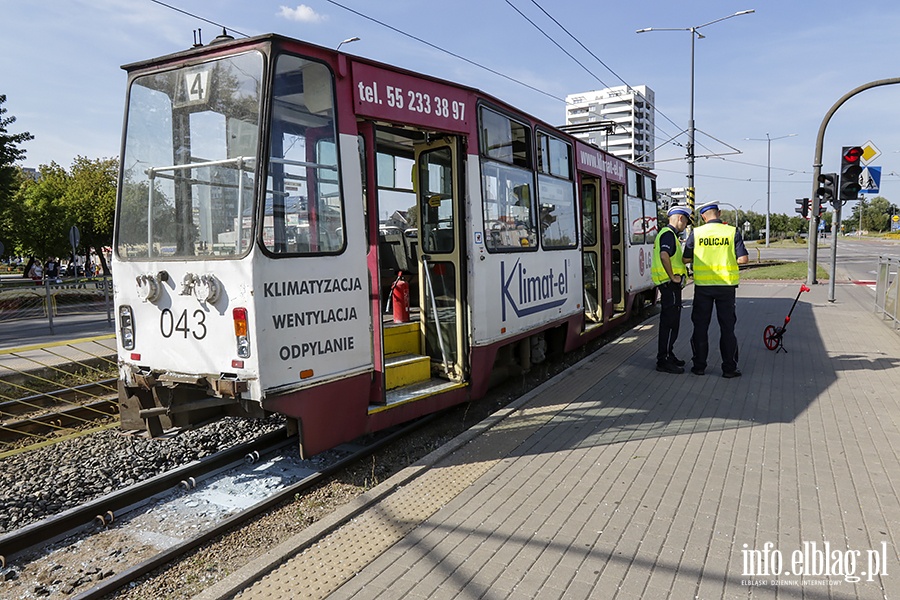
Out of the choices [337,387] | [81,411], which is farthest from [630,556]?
[81,411]

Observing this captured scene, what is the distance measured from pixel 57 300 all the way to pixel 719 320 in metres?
19.1

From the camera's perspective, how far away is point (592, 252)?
10477mm

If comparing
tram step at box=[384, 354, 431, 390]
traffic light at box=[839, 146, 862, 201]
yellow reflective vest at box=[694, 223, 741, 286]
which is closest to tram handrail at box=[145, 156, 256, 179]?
tram step at box=[384, 354, 431, 390]

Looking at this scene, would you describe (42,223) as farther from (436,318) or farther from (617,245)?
(436,318)

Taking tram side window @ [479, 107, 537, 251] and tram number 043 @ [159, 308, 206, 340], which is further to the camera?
tram side window @ [479, 107, 537, 251]

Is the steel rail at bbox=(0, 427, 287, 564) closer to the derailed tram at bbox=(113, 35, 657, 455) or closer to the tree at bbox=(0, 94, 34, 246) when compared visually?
the derailed tram at bbox=(113, 35, 657, 455)

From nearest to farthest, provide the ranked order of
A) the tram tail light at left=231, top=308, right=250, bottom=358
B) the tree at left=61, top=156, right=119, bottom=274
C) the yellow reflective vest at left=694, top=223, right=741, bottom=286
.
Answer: the tram tail light at left=231, top=308, right=250, bottom=358
the yellow reflective vest at left=694, top=223, right=741, bottom=286
the tree at left=61, top=156, right=119, bottom=274

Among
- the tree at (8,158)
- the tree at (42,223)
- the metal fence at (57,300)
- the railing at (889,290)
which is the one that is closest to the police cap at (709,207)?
the railing at (889,290)

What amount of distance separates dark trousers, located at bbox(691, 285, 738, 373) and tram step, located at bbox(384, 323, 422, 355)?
3.47m

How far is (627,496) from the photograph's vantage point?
4.24 meters

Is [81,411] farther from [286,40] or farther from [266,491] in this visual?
[286,40]

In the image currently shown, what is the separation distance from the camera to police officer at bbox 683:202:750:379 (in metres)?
7.42

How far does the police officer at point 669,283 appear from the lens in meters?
7.83

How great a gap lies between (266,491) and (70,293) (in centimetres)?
1817
